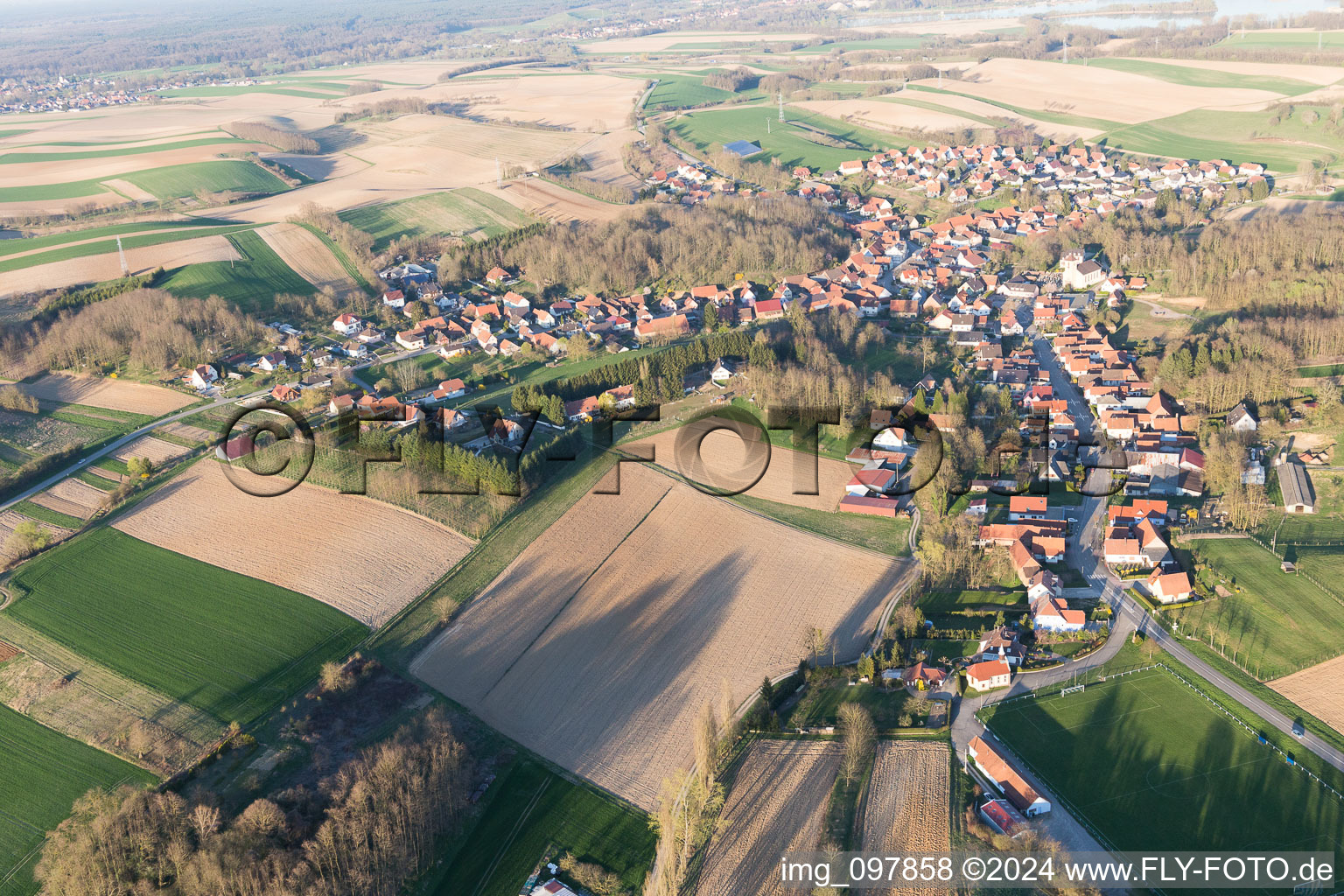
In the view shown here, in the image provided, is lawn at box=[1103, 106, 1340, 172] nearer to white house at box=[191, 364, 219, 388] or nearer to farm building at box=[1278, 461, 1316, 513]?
farm building at box=[1278, 461, 1316, 513]

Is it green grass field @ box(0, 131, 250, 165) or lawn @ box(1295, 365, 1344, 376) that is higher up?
green grass field @ box(0, 131, 250, 165)

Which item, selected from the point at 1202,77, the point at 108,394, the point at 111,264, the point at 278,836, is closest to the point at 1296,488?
the point at 278,836

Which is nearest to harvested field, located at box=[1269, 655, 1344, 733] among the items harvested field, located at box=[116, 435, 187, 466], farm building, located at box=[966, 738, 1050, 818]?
farm building, located at box=[966, 738, 1050, 818]

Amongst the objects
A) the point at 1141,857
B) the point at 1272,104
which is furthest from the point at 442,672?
the point at 1272,104

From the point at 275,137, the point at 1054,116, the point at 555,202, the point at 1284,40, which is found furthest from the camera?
the point at 1284,40

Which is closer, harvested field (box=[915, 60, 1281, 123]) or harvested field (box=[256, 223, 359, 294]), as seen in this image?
harvested field (box=[256, 223, 359, 294])

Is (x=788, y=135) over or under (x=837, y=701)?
over

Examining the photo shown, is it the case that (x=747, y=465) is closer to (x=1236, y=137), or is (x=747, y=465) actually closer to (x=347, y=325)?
(x=347, y=325)
